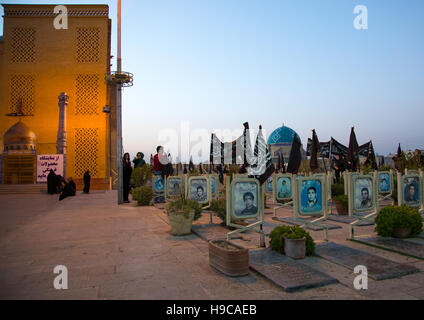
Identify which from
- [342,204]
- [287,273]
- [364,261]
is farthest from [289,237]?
[342,204]

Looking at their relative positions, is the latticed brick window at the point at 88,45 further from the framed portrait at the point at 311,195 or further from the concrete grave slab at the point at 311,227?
the framed portrait at the point at 311,195

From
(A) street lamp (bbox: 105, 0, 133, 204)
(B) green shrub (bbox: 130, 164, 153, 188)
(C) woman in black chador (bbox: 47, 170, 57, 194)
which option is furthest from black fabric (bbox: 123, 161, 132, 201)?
(C) woman in black chador (bbox: 47, 170, 57, 194)

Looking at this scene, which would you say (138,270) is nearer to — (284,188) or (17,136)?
(284,188)

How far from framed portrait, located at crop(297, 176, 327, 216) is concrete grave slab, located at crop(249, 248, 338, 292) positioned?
5.23ft

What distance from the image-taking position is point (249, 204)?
6121mm

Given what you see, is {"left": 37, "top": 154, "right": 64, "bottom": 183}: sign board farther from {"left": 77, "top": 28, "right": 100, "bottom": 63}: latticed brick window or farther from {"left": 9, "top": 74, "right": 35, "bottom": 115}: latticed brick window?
{"left": 77, "top": 28, "right": 100, "bottom": 63}: latticed brick window

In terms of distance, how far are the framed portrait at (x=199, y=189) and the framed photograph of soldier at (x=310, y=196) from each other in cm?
361

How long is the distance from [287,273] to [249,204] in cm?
201

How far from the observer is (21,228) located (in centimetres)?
837

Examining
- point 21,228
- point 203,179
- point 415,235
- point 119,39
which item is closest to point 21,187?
point 119,39

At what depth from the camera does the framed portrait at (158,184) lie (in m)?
14.6

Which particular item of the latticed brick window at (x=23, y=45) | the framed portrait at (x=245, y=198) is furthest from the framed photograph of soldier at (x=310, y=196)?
the latticed brick window at (x=23, y=45)

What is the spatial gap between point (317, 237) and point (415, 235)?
1910 millimetres

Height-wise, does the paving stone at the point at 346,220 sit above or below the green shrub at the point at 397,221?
below
